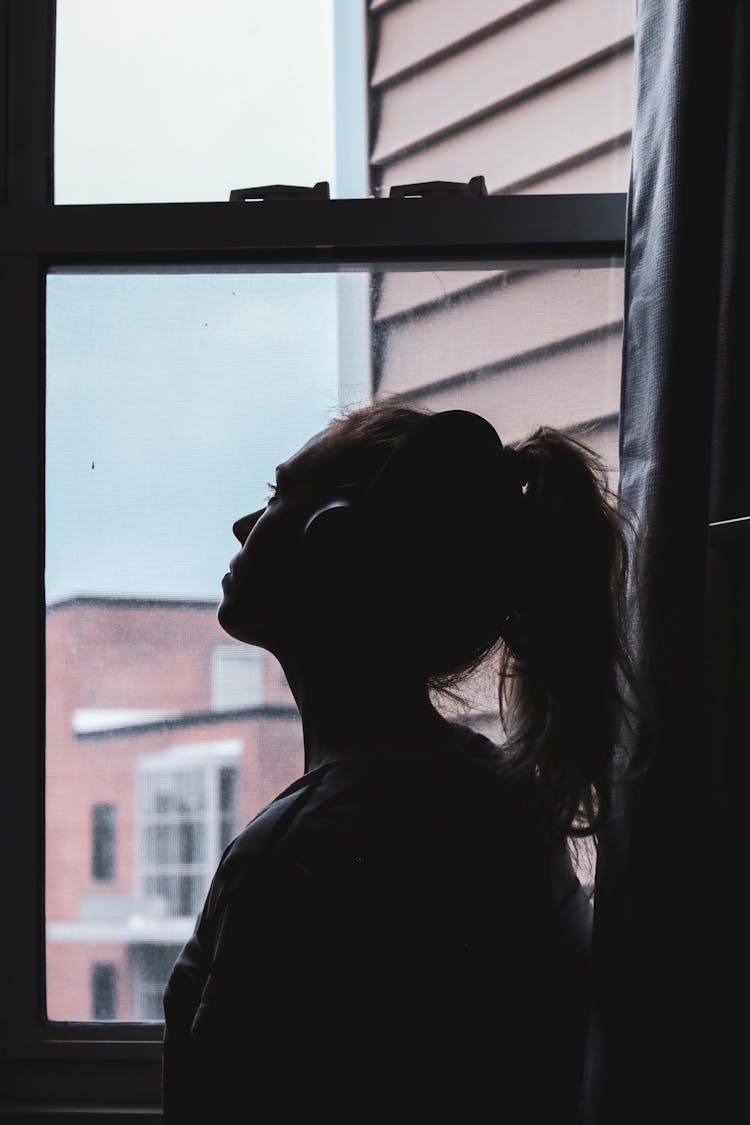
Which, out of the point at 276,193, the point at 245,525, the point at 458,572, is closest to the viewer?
the point at 458,572

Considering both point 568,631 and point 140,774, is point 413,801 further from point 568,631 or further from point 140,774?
point 140,774

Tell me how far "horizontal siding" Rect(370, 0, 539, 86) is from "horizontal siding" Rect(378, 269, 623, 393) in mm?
323

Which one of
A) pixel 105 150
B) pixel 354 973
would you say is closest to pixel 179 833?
pixel 354 973

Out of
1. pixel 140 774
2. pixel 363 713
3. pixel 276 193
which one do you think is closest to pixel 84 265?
pixel 276 193

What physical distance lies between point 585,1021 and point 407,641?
325 millimetres

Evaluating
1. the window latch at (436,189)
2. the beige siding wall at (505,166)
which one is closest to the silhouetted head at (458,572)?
the beige siding wall at (505,166)

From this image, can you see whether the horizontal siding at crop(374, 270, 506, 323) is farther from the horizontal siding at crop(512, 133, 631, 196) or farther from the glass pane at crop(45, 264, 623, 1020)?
the horizontal siding at crop(512, 133, 631, 196)

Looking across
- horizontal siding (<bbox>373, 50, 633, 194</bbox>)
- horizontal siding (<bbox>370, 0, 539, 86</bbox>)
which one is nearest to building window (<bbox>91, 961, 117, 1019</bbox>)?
horizontal siding (<bbox>373, 50, 633, 194</bbox>)

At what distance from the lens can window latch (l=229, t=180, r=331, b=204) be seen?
121 cm

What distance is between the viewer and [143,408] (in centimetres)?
124

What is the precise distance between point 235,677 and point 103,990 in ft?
1.34

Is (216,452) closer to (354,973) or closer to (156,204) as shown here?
(156,204)

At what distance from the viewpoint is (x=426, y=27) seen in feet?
4.21

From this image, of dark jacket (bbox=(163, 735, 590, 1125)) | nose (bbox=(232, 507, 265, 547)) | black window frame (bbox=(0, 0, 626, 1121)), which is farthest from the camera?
black window frame (bbox=(0, 0, 626, 1121))
